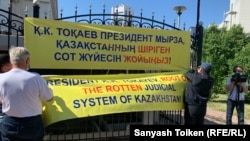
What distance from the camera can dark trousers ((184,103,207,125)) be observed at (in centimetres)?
644

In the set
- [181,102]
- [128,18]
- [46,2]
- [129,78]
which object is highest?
[46,2]

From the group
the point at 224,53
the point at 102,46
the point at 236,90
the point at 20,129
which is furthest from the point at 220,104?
the point at 20,129

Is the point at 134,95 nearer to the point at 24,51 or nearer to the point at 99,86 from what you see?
the point at 99,86

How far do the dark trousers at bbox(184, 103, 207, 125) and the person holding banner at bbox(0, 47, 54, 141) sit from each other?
3.39m

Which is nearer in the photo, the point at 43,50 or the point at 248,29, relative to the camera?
the point at 43,50

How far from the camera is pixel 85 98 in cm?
580

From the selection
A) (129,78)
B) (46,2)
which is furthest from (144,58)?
(46,2)

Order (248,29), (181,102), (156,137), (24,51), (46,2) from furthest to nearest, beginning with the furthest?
1. (248,29)
2. (46,2)
3. (181,102)
4. (156,137)
5. (24,51)

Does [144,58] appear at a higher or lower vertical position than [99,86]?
higher

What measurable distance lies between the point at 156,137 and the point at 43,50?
8.24ft

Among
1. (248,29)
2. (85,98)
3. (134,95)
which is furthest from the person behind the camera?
(248,29)

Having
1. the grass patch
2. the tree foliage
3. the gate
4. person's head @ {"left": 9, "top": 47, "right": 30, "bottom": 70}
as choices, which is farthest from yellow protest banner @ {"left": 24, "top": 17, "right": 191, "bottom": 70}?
the tree foliage

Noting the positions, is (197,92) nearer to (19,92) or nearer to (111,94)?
(111,94)

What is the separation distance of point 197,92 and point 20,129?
3539 mm
